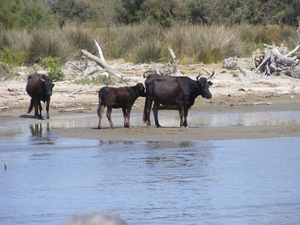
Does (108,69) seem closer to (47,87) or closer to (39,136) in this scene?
(47,87)

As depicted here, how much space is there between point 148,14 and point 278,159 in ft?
87.5

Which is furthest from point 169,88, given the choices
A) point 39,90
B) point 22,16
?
point 22,16

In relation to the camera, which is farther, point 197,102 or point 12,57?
point 12,57

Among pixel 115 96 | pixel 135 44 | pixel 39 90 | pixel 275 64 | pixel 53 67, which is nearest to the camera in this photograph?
pixel 115 96

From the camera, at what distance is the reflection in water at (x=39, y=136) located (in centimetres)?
1331

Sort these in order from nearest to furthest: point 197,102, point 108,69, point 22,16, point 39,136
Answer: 1. point 39,136
2. point 197,102
3. point 108,69
4. point 22,16

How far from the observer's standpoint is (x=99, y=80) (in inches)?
782

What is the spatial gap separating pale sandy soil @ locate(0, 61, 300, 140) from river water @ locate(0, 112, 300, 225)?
2.61 ft

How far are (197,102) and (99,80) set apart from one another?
2.99 m

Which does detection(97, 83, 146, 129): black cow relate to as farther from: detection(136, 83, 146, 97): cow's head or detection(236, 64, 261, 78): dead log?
detection(236, 64, 261, 78): dead log

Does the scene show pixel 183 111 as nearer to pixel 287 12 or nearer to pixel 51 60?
pixel 51 60

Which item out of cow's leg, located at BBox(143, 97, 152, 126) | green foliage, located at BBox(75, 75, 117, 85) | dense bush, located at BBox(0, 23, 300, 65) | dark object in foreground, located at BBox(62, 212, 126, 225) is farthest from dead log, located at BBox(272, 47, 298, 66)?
dark object in foreground, located at BBox(62, 212, 126, 225)

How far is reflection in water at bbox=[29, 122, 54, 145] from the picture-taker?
43.7 ft

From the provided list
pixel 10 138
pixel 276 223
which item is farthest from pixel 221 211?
pixel 10 138
